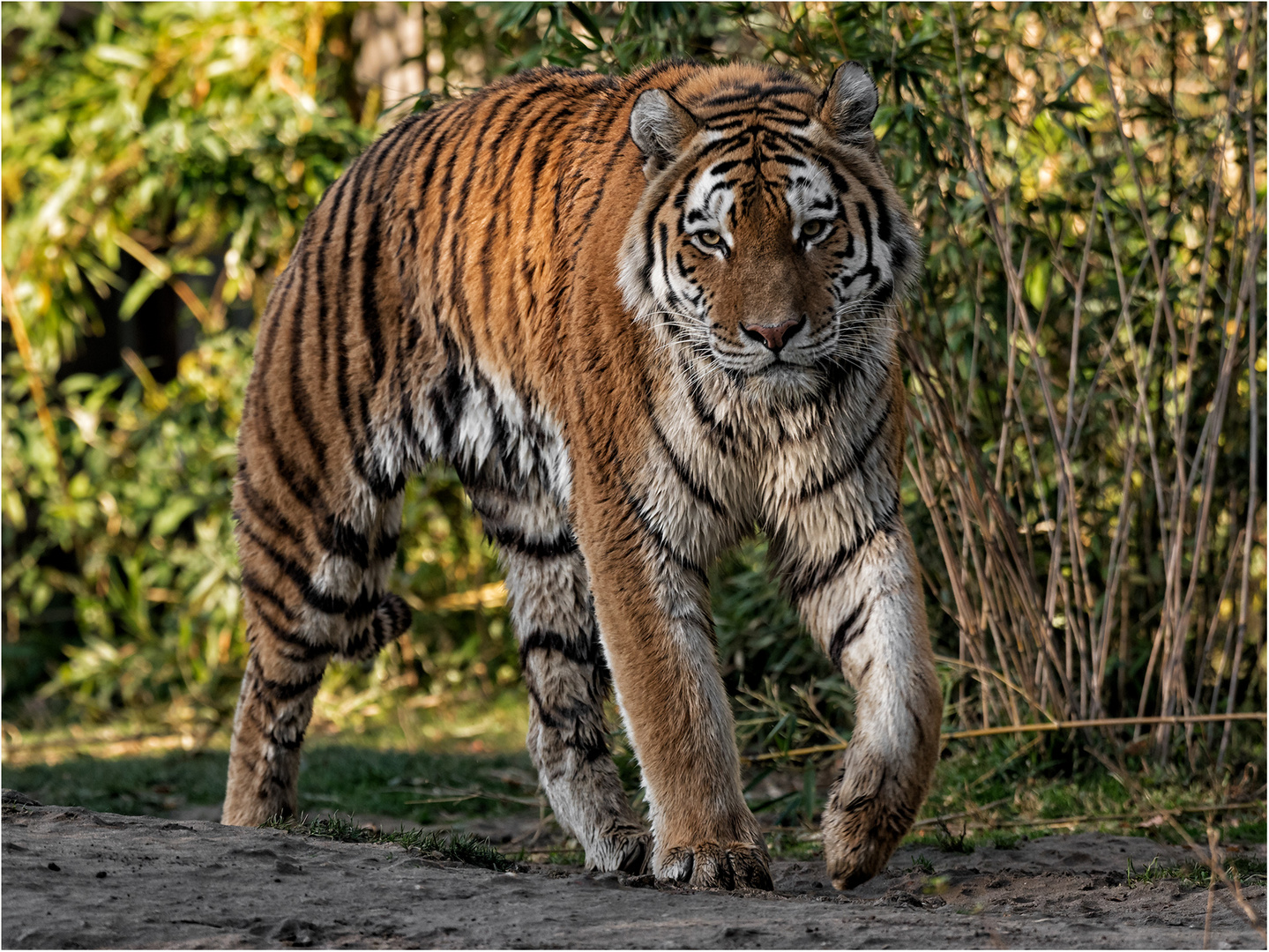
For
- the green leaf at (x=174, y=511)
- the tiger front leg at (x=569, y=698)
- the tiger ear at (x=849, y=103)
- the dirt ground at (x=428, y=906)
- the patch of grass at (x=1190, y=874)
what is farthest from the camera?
the green leaf at (x=174, y=511)

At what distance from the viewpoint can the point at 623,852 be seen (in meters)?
3.27

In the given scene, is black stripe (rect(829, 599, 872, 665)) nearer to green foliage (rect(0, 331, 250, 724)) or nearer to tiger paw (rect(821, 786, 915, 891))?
tiger paw (rect(821, 786, 915, 891))

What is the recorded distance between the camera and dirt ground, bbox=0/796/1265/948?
215 centimetres

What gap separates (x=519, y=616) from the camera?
3711 millimetres

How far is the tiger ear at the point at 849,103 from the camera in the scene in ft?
9.20

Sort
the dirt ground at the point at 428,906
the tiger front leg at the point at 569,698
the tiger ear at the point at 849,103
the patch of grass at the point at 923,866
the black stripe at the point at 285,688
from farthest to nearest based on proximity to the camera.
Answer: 1. the black stripe at the point at 285,688
2. the tiger front leg at the point at 569,698
3. the patch of grass at the point at 923,866
4. the tiger ear at the point at 849,103
5. the dirt ground at the point at 428,906

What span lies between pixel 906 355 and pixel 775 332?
1370 millimetres

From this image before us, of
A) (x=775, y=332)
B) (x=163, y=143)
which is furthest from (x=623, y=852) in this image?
(x=163, y=143)

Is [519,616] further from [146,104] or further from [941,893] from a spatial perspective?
[146,104]

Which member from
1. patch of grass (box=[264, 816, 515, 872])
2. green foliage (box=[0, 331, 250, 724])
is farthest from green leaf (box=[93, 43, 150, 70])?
patch of grass (box=[264, 816, 515, 872])

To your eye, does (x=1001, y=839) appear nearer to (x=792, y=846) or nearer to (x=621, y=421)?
(x=792, y=846)

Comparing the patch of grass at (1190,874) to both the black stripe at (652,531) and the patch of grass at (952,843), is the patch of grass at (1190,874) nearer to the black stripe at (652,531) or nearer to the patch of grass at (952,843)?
the patch of grass at (952,843)

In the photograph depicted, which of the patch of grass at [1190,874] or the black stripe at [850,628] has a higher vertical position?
the black stripe at [850,628]

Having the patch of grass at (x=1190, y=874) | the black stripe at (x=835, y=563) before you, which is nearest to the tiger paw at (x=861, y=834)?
the black stripe at (x=835, y=563)
